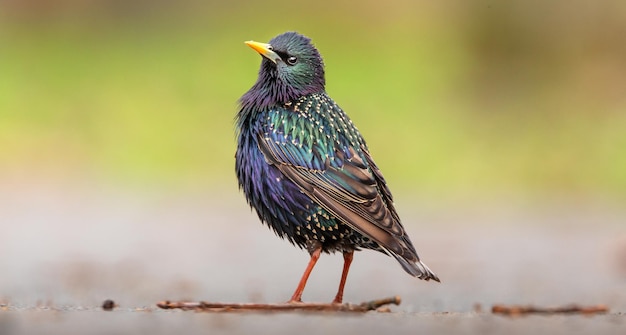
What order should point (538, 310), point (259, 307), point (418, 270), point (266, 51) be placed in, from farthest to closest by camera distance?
point (266, 51) → point (418, 270) → point (259, 307) → point (538, 310)

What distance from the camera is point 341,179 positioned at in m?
5.35

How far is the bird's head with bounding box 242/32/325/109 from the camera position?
564cm

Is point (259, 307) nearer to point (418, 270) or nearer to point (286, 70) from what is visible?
point (418, 270)

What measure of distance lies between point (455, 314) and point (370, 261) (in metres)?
2.75

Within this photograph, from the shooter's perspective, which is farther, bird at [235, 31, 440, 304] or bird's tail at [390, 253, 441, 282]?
bird at [235, 31, 440, 304]

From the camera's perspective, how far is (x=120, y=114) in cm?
1091

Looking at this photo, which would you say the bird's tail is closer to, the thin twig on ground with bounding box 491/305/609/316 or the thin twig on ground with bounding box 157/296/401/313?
the thin twig on ground with bounding box 157/296/401/313

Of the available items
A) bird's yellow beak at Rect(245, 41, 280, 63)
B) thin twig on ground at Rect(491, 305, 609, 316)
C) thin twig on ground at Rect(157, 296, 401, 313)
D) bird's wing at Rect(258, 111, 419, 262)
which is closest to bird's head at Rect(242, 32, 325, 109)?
bird's yellow beak at Rect(245, 41, 280, 63)

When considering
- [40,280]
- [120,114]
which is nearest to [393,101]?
[120,114]

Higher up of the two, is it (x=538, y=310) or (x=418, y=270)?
(x=418, y=270)

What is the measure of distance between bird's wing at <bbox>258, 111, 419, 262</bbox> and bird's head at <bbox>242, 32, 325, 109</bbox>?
0.23m

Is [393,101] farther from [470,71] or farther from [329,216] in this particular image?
[329,216]

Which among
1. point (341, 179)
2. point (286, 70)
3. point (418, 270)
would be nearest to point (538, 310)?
point (418, 270)

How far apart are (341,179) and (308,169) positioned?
163 millimetres
